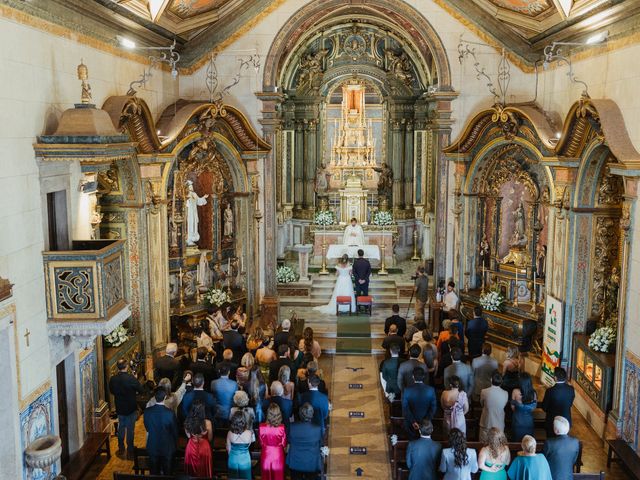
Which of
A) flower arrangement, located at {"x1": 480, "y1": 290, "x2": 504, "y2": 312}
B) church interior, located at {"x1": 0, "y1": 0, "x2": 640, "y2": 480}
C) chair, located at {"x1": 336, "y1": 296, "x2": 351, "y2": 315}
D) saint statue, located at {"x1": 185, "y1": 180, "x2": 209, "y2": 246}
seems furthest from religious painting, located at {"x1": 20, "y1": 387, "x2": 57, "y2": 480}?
flower arrangement, located at {"x1": 480, "y1": 290, "x2": 504, "y2": 312}

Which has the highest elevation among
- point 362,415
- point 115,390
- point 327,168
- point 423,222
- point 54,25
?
point 54,25

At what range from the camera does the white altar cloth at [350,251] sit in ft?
66.0

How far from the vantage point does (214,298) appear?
1656cm

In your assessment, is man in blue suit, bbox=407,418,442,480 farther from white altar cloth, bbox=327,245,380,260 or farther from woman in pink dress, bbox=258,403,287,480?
white altar cloth, bbox=327,245,380,260

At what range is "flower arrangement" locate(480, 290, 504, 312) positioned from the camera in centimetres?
1638

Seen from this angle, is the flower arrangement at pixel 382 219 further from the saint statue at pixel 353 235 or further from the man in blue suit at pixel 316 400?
the man in blue suit at pixel 316 400

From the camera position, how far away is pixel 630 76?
1121 cm

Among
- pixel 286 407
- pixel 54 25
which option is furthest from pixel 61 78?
pixel 286 407

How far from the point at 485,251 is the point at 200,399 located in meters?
9.73

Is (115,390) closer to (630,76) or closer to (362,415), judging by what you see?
(362,415)

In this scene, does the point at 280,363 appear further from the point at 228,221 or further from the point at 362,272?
the point at 228,221

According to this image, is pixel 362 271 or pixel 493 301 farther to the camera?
pixel 362 271

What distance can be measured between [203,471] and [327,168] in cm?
1623

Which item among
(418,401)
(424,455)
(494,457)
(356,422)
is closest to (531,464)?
(494,457)
